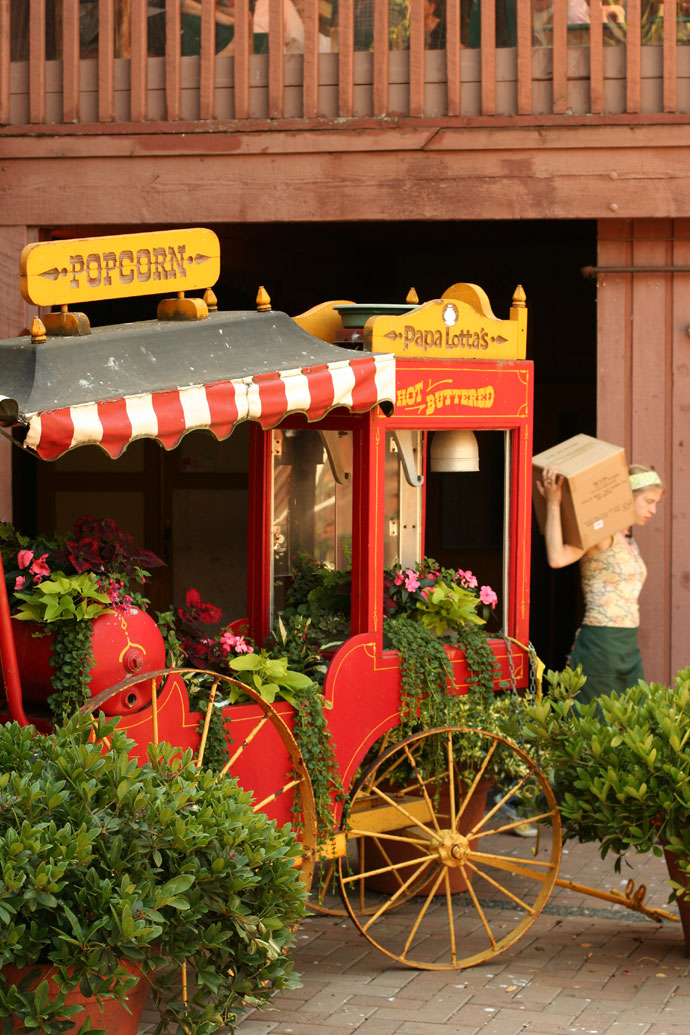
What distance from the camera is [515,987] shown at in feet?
15.9

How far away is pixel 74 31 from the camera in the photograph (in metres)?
7.53

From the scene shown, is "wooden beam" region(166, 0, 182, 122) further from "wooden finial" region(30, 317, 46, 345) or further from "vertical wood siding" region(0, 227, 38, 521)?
"wooden finial" region(30, 317, 46, 345)

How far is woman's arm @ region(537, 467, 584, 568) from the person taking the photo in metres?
6.58

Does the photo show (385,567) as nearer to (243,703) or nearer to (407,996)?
(243,703)

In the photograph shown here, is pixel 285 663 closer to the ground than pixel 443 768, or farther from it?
farther from it

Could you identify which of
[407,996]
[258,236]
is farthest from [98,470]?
[407,996]

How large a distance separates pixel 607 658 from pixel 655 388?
1.50m

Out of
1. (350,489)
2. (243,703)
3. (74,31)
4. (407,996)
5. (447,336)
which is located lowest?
(407,996)

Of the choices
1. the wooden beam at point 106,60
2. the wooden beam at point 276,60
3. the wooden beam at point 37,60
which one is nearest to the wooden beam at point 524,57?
the wooden beam at point 276,60

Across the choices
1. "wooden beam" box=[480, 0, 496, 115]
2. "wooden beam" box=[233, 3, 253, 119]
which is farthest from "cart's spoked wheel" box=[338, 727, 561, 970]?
"wooden beam" box=[233, 3, 253, 119]

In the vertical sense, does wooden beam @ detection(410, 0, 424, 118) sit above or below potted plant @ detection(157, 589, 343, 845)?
above

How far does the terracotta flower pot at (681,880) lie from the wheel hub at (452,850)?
2.52ft

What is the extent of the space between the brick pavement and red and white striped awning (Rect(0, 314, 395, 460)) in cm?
193

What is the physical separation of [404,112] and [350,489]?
2.46 metres
